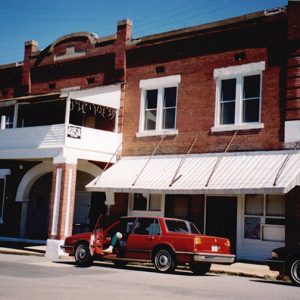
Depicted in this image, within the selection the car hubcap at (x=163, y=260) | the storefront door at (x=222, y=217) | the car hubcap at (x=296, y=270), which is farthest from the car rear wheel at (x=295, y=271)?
the storefront door at (x=222, y=217)

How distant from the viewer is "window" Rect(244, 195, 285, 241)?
1667 cm

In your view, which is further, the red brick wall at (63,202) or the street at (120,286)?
the red brick wall at (63,202)

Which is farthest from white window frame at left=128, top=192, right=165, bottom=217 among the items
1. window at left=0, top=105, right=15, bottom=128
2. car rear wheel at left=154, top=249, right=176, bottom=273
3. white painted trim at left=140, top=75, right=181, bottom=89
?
A: window at left=0, top=105, right=15, bottom=128

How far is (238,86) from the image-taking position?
18203 mm

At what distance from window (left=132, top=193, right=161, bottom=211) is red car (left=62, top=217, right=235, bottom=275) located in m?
4.34

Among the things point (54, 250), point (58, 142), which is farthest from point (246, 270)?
point (58, 142)

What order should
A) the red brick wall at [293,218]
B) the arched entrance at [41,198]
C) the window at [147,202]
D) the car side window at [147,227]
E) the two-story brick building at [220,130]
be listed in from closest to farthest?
the car side window at [147,227] < the red brick wall at [293,218] < the two-story brick building at [220,130] < the window at [147,202] < the arched entrance at [41,198]

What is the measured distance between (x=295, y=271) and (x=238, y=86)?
819 centimetres

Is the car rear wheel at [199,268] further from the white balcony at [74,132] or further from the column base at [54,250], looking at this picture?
the white balcony at [74,132]

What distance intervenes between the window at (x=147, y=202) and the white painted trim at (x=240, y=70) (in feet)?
17.5

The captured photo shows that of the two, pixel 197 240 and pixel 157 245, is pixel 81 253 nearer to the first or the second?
pixel 157 245

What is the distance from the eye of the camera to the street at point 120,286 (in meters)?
8.88

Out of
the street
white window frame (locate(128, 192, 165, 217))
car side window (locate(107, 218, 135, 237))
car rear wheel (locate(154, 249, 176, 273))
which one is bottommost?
the street

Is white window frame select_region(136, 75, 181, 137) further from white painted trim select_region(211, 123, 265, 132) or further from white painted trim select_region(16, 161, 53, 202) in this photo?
white painted trim select_region(16, 161, 53, 202)
